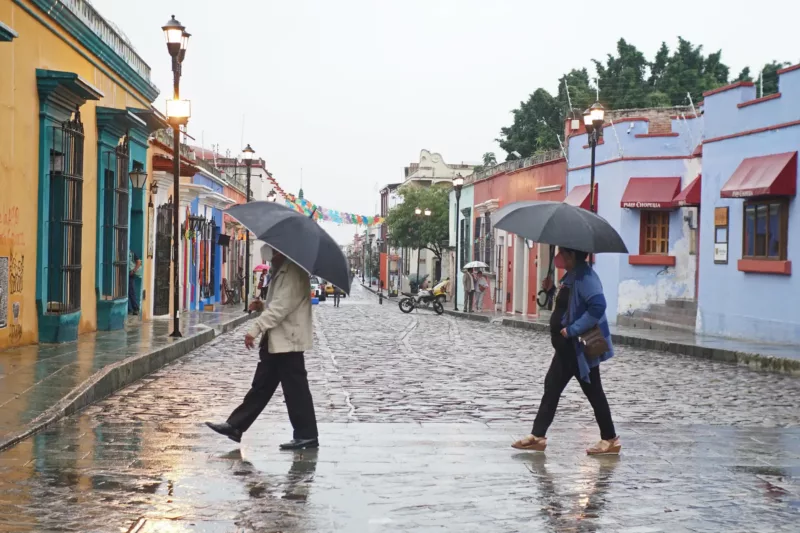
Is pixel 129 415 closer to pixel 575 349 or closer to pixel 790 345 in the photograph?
pixel 575 349

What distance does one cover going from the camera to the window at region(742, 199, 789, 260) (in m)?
19.9

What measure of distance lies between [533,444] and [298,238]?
89.1 inches

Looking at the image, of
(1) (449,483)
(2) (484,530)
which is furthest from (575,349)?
(2) (484,530)

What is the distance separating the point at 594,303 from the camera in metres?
7.93

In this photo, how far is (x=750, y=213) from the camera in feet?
69.2

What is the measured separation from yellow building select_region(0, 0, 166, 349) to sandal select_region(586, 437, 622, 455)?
6.91 metres

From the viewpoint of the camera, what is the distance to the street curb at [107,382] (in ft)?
28.0

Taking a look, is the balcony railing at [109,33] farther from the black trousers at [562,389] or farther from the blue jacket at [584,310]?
the black trousers at [562,389]

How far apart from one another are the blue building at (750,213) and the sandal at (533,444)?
1268cm

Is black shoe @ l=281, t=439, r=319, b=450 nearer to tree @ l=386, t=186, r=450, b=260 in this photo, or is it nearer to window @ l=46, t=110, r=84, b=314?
window @ l=46, t=110, r=84, b=314

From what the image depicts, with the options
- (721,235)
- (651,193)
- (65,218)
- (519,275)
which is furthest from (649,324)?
(65,218)

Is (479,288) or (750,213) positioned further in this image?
Result: (479,288)

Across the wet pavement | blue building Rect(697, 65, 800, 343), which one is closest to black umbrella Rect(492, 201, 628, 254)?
the wet pavement

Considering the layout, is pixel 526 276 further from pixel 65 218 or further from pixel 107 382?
pixel 107 382
